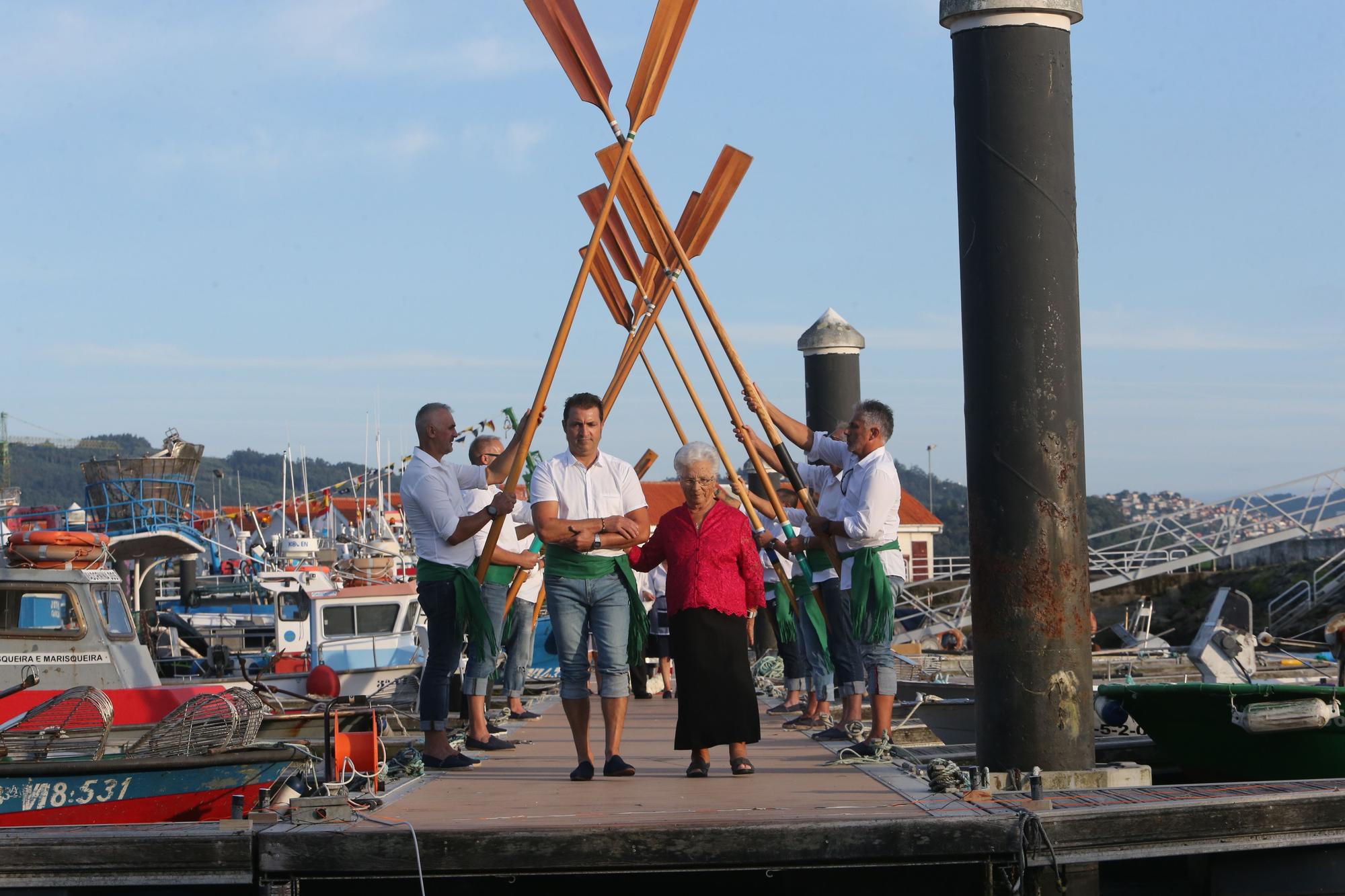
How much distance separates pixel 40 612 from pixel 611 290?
5128 mm

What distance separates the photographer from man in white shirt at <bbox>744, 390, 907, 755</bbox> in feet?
23.5

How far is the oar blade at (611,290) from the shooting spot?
39.5 feet

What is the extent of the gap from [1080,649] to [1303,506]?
92.1ft

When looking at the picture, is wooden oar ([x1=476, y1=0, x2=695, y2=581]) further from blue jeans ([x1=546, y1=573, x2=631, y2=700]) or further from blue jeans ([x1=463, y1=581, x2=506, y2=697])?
blue jeans ([x1=546, y1=573, x2=631, y2=700])

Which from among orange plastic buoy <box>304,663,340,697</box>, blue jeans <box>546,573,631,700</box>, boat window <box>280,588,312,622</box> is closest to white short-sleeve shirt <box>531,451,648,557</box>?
blue jeans <box>546,573,631,700</box>

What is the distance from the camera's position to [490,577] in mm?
8852

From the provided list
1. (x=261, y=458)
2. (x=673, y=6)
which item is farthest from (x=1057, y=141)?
(x=261, y=458)

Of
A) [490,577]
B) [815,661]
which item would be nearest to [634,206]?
[490,577]

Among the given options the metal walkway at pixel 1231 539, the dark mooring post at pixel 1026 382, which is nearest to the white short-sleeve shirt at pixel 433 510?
the dark mooring post at pixel 1026 382

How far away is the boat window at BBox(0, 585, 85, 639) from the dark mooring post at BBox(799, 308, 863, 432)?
591cm

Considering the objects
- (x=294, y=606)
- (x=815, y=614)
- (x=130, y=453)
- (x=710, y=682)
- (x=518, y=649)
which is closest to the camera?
(x=710, y=682)

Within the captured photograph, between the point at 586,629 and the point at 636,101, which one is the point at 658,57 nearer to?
the point at 636,101

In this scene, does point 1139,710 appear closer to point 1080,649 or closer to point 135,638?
point 1080,649

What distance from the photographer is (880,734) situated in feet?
23.4
